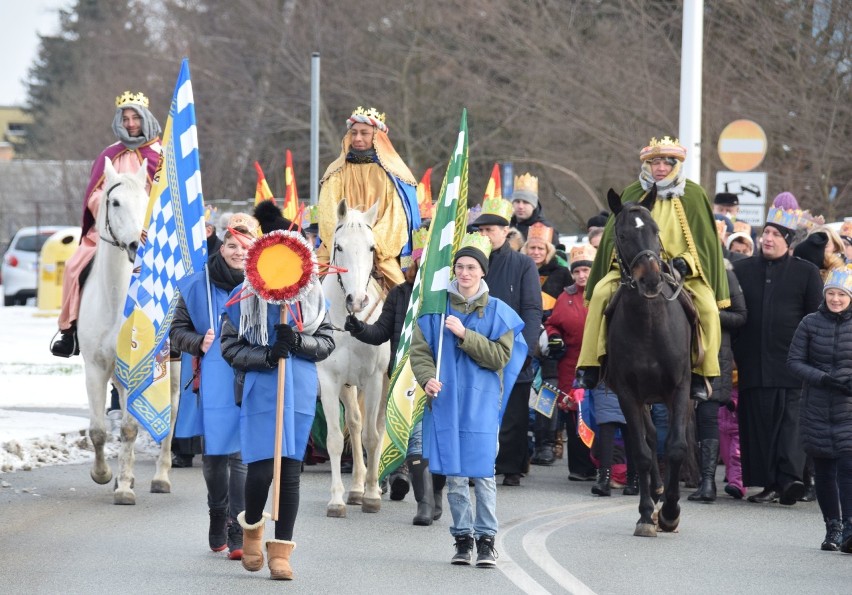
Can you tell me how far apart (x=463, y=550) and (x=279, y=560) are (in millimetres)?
1227

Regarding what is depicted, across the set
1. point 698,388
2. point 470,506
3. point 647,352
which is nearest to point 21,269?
point 698,388

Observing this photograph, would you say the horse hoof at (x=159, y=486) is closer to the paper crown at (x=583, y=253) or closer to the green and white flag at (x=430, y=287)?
the green and white flag at (x=430, y=287)

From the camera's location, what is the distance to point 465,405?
9.82 metres

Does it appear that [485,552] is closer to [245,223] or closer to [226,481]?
[226,481]

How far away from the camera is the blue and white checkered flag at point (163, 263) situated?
1070cm

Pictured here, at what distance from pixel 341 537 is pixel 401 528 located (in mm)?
655

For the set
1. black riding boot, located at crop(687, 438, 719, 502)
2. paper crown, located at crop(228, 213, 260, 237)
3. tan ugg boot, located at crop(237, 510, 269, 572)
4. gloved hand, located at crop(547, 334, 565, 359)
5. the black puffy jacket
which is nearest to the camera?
tan ugg boot, located at crop(237, 510, 269, 572)

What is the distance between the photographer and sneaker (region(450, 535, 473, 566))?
31.9 feet

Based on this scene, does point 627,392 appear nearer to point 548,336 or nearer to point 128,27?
point 548,336

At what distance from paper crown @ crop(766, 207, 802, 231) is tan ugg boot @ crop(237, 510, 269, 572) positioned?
5.92 m

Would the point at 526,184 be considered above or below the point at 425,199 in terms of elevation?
above

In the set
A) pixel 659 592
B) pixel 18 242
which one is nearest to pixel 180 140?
pixel 659 592

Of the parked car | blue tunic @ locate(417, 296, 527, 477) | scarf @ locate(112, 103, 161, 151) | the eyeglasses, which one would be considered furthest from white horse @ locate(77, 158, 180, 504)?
the parked car

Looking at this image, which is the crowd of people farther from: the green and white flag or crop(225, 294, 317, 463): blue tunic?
the green and white flag
